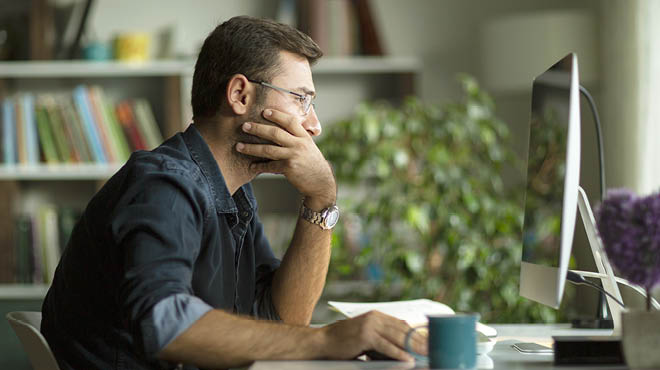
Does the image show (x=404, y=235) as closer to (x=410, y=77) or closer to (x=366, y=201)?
(x=366, y=201)

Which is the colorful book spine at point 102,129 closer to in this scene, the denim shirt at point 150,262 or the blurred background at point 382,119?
the blurred background at point 382,119

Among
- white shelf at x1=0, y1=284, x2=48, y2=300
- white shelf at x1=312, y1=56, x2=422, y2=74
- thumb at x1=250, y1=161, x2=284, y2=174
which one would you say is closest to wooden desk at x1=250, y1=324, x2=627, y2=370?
thumb at x1=250, y1=161, x2=284, y2=174

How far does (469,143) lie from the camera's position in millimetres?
3047

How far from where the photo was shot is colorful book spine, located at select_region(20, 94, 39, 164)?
128 inches

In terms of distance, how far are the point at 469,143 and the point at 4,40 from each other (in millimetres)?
1861

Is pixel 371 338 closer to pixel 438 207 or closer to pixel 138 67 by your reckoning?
pixel 438 207

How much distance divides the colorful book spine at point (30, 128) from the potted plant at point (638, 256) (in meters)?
2.72

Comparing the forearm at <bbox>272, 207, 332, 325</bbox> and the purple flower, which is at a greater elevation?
the purple flower

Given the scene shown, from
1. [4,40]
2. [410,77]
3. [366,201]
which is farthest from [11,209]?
[410,77]

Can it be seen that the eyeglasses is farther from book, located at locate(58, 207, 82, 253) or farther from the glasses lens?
book, located at locate(58, 207, 82, 253)

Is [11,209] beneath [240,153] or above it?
beneath

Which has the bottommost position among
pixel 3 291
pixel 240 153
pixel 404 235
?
pixel 3 291

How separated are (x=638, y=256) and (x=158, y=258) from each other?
0.59 m

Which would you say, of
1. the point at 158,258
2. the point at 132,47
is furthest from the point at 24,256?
the point at 158,258
